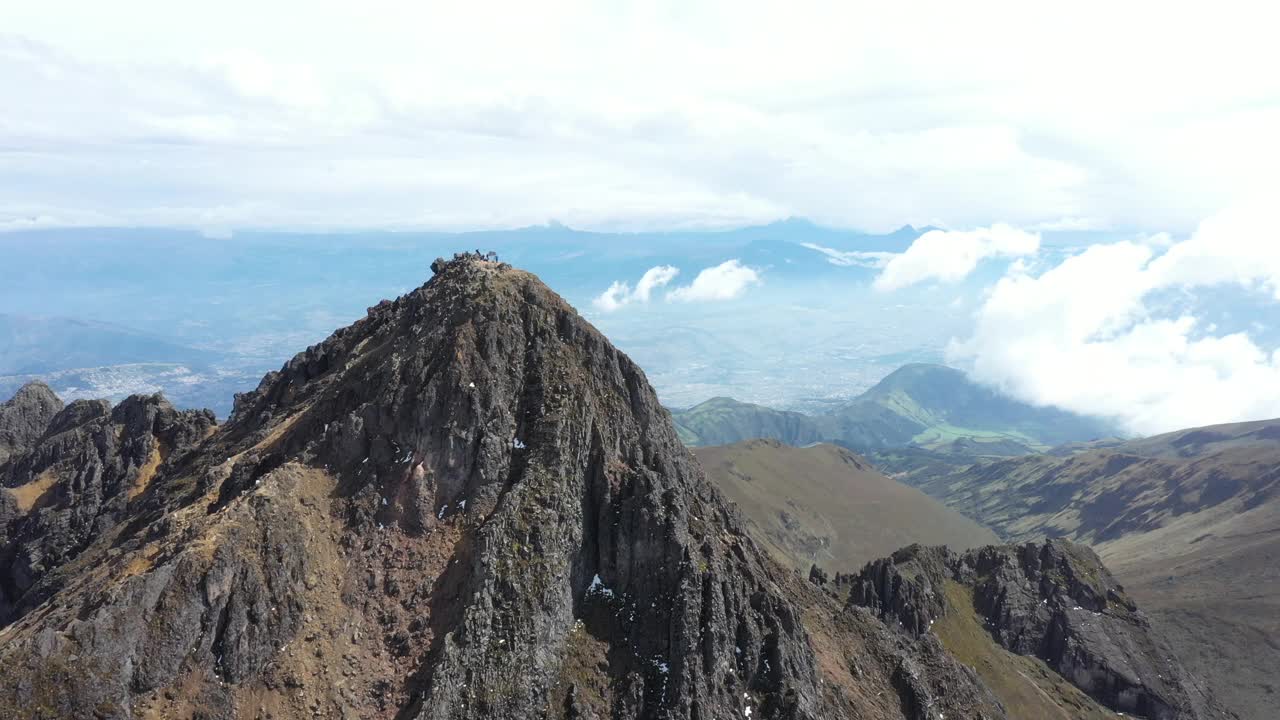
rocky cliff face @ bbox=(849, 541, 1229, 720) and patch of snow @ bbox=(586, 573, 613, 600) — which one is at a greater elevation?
patch of snow @ bbox=(586, 573, 613, 600)

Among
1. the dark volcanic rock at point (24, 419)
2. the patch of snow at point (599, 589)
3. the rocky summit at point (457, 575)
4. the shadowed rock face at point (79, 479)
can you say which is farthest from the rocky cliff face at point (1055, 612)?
the dark volcanic rock at point (24, 419)

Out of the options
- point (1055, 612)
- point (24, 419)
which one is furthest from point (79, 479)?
point (1055, 612)

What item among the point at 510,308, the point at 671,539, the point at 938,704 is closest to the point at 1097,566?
the point at 938,704

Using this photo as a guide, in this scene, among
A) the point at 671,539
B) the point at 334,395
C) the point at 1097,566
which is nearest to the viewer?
the point at 671,539

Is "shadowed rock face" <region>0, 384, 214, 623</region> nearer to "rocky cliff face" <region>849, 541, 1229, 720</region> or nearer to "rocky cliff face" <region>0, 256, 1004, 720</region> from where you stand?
"rocky cliff face" <region>0, 256, 1004, 720</region>

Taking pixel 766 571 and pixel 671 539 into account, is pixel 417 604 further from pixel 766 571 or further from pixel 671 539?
pixel 766 571

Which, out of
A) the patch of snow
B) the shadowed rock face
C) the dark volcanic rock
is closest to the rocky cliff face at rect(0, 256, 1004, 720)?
the patch of snow

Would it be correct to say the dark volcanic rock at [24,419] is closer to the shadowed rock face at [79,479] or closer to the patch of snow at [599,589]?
the shadowed rock face at [79,479]
